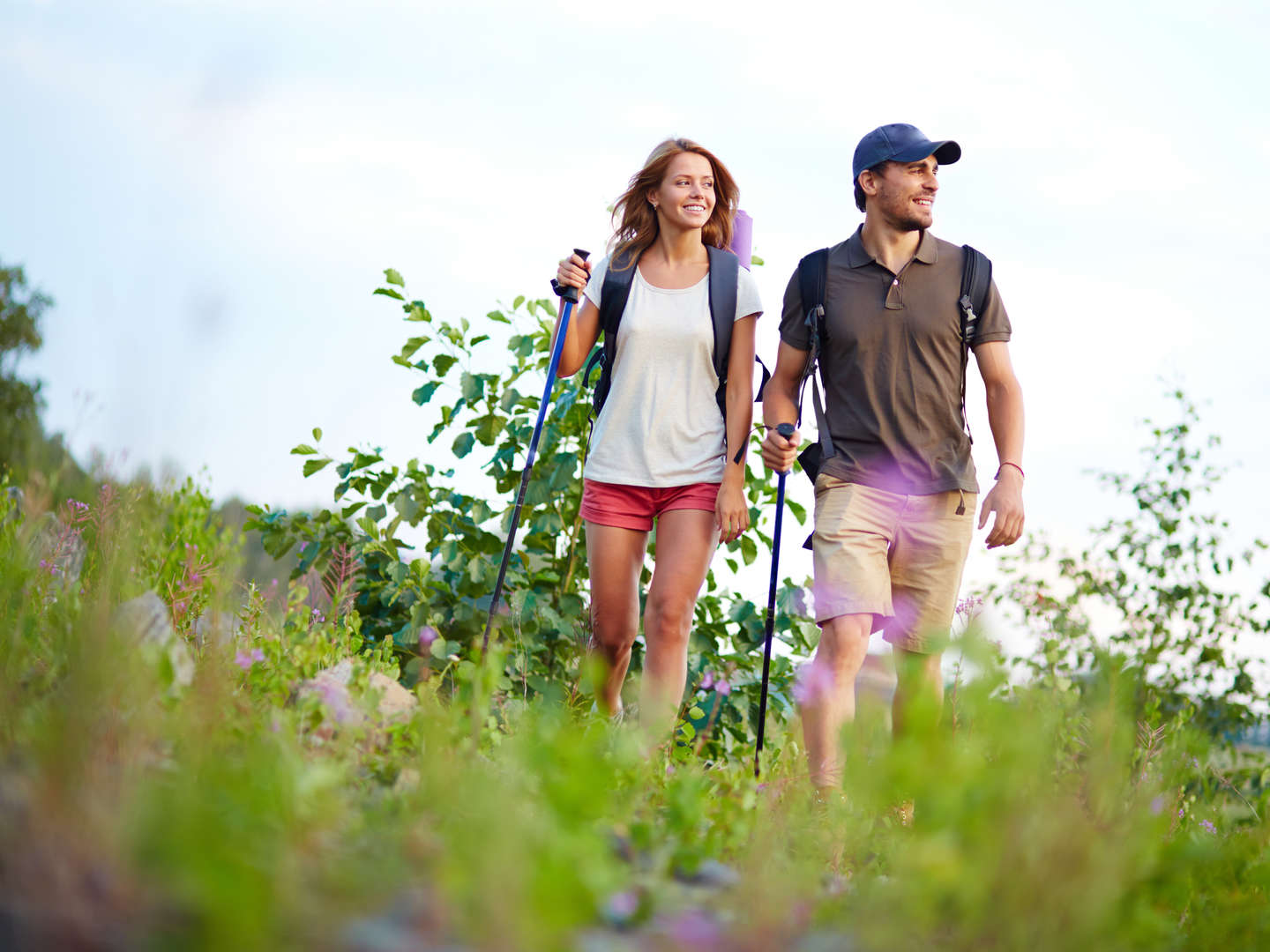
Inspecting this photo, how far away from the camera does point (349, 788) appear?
8.00 feet

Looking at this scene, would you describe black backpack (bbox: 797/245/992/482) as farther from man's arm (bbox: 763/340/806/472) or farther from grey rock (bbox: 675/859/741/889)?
grey rock (bbox: 675/859/741/889)

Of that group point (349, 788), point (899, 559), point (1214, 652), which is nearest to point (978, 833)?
point (349, 788)

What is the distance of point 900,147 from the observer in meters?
4.23

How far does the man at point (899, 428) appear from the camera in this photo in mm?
4078

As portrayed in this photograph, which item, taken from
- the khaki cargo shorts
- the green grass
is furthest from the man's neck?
the green grass

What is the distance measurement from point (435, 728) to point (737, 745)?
10.8ft

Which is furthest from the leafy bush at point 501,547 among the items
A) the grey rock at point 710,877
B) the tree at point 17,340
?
the tree at point 17,340

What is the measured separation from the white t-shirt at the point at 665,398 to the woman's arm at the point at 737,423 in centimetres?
5

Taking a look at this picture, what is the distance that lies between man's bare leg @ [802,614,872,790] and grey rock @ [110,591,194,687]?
1.98 metres

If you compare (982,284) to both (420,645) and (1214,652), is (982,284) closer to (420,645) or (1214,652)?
(420,645)

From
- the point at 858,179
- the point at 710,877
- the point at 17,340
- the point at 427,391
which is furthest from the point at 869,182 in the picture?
the point at 17,340

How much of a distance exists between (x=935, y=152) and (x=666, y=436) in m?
1.46

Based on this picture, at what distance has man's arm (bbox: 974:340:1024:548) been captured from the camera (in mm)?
4137

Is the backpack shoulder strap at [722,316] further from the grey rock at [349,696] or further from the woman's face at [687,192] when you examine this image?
the grey rock at [349,696]
